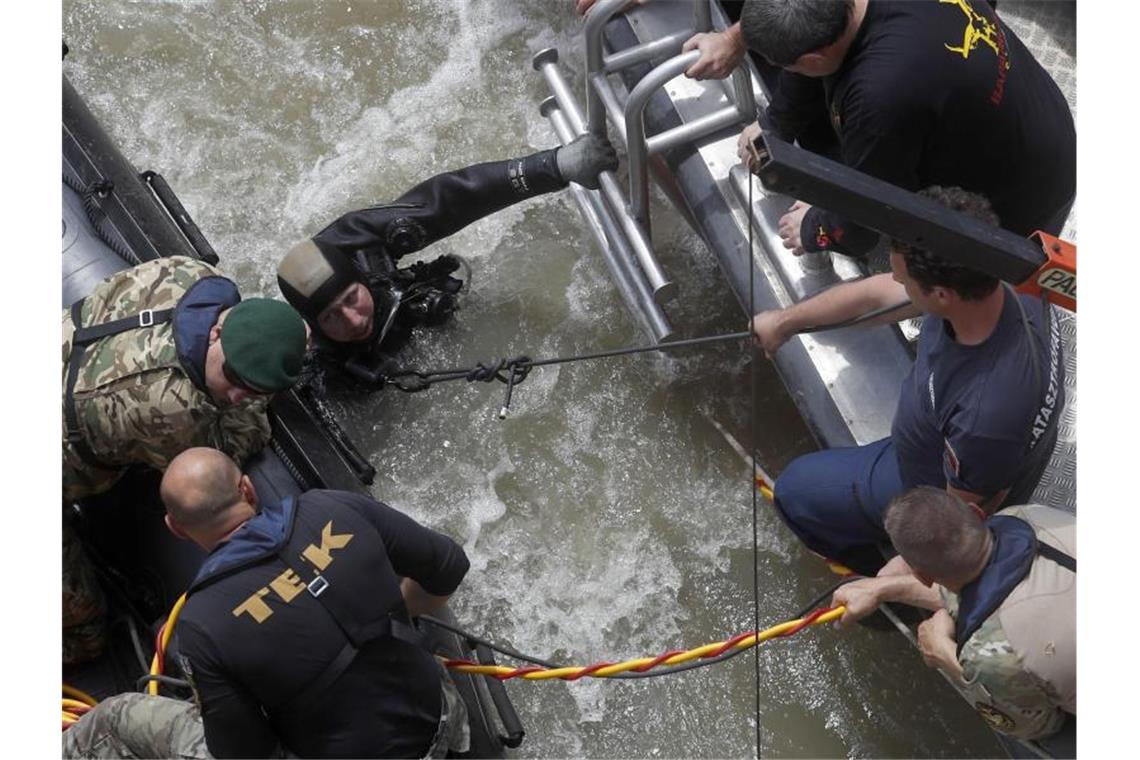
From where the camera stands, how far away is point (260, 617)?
2.52 m

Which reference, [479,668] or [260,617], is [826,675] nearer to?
[479,668]

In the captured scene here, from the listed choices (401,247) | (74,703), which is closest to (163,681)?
(74,703)

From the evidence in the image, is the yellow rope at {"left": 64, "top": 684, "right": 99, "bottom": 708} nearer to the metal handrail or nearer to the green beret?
the green beret

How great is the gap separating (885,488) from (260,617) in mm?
1425

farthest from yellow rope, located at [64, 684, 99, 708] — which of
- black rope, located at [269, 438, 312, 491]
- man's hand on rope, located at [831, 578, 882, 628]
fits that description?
man's hand on rope, located at [831, 578, 882, 628]

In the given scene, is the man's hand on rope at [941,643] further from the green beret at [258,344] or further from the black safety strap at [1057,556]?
the green beret at [258,344]

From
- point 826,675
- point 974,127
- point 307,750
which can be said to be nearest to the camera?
point 307,750

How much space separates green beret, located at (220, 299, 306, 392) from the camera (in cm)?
298

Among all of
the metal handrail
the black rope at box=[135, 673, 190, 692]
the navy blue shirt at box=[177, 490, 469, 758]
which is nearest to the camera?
the navy blue shirt at box=[177, 490, 469, 758]

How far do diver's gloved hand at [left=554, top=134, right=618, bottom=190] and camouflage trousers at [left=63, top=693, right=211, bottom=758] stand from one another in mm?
1738

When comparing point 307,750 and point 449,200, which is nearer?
point 307,750

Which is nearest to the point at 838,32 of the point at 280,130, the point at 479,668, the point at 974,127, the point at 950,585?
the point at 974,127

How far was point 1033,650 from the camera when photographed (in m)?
2.42

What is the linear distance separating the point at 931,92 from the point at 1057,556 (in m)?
1.02
